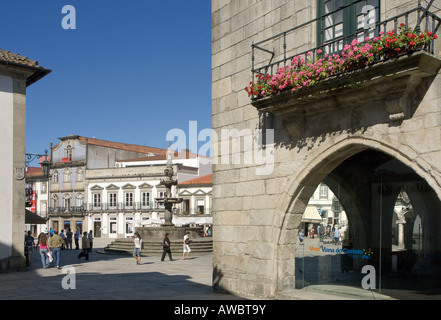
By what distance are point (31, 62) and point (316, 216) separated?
38.2ft

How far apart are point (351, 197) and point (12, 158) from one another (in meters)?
10.7

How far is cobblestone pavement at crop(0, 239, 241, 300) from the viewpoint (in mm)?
9961

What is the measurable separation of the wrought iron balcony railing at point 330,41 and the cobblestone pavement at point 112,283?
4.41 metres

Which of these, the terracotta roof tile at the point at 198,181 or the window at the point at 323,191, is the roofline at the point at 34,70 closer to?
the window at the point at 323,191

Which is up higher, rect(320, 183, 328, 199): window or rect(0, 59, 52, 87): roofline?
rect(0, 59, 52, 87): roofline

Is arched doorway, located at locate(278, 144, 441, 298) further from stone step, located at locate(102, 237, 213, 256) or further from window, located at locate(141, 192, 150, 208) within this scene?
window, located at locate(141, 192, 150, 208)

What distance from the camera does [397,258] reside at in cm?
939

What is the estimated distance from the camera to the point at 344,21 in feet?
25.4

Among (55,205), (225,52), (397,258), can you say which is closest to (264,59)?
(225,52)

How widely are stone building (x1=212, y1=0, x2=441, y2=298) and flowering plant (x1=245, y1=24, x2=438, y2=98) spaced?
0.02m

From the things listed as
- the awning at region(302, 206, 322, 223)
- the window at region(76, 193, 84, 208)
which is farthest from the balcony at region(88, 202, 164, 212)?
the awning at region(302, 206, 322, 223)

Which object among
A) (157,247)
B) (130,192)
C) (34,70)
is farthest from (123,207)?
(34,70)

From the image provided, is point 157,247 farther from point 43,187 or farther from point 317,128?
point 43,187
